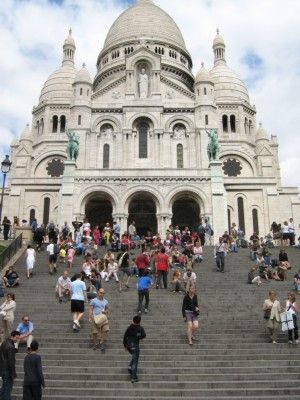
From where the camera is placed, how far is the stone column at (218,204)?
1452 inches

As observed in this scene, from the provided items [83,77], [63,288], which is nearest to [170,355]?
[63,288]

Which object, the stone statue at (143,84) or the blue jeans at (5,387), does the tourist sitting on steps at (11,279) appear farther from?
the stone statue at (143,84)

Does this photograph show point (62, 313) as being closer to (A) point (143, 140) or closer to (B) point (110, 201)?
(B) point (110, 201)

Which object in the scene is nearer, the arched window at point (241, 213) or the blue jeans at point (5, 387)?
the blue jeans at point (5, 387)

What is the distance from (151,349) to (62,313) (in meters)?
4.01

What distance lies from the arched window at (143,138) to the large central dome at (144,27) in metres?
19.5

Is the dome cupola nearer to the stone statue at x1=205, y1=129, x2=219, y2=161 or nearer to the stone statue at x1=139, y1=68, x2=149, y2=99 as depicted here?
the stone statue at x1=139, y1=68, x2=149, y2=99

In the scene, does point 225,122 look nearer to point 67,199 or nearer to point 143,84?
point 143,84

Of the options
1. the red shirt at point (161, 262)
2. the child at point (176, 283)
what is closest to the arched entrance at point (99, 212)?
the red shirt at point (161, 262)

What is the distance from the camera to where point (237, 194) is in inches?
1764

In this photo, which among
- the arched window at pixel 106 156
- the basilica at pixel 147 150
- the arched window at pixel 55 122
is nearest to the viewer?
the basilica at pixel 147 150

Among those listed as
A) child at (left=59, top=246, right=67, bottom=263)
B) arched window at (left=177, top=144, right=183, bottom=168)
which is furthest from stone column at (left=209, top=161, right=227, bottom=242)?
Result: child at (left=59, top=246, right=67, bottom=263)

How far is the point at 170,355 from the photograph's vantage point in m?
13.1

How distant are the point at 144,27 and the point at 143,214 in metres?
29.4
